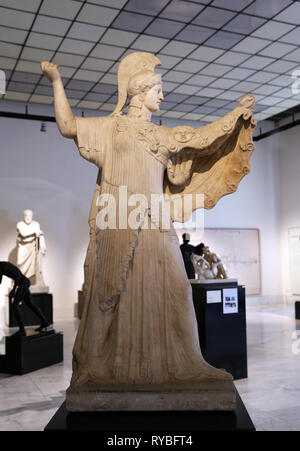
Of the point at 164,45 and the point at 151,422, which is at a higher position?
the point at 164,45

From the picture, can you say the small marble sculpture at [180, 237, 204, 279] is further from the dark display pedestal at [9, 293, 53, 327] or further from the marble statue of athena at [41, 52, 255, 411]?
the marble statue of athena at [41, 52, 255, 411]

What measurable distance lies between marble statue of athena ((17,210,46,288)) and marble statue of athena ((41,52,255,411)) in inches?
343

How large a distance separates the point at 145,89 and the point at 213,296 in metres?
3.54

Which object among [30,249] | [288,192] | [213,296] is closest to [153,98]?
[213,296]

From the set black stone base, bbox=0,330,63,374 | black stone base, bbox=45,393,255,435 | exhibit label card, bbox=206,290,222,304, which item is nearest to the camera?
black stone base, bbox=45,393,255,435

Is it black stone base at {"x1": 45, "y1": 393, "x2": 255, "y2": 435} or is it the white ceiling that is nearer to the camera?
black stone base at {"x1": 45, "y1": 393, "x2": 255, "y2": 435}

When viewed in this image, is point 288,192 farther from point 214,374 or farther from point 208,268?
point 214,374

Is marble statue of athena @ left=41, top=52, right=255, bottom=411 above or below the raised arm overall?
below

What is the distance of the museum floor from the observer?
423 cm

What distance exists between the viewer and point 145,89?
271 cm

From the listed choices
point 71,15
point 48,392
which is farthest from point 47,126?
point 48,392

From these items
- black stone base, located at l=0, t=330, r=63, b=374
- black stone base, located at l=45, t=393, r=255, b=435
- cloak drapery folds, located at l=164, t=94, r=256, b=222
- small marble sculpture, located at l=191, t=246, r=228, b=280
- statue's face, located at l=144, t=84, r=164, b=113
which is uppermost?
statue's face, located at l=144, t=84, r=164, b=113

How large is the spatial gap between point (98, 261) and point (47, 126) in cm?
1084

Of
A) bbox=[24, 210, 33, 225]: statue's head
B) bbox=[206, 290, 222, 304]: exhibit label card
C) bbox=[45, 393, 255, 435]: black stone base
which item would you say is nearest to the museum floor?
bbox=[206, 290, 222, 304]: exhibit label card
